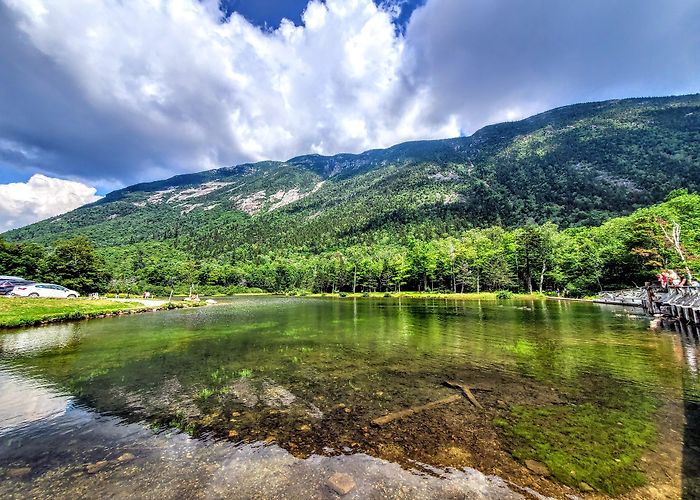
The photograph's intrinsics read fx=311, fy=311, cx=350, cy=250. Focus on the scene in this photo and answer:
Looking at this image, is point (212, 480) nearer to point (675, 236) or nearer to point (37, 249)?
point (675, 236)

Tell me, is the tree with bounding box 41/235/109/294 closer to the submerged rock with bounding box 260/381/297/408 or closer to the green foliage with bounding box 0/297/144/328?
the green foliage with bounding box 0/297/144/328

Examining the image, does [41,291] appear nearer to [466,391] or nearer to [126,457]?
[126,457]

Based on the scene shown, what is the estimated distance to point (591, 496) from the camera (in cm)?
570

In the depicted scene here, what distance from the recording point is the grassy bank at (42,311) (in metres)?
27.3

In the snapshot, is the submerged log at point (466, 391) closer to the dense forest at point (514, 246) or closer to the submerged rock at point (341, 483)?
the submerged rock at point (341, 483)

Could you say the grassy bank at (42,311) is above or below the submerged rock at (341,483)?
above

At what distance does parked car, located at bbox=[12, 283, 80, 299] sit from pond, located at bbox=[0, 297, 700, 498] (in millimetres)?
27548

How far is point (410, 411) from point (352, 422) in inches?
74.8

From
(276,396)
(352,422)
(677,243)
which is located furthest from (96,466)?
(677,243)

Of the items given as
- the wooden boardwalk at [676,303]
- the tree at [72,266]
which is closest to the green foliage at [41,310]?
the tree at [72,266]

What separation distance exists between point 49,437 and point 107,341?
15.9 metres

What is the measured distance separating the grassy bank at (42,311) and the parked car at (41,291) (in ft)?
14.7

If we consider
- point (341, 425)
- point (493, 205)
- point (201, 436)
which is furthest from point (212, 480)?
point (493, 205)

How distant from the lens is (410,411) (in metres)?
9.61
